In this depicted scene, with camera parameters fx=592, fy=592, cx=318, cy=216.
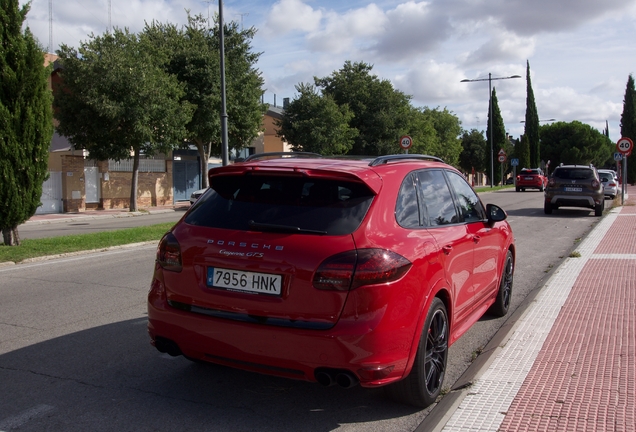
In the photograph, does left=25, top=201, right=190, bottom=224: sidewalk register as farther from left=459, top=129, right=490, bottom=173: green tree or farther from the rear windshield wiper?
left=459, top=129, right=490, bottom=173: green tree

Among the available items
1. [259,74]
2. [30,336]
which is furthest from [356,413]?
[259,74]

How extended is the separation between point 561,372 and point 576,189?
17077 mm

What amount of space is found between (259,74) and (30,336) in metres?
31.0

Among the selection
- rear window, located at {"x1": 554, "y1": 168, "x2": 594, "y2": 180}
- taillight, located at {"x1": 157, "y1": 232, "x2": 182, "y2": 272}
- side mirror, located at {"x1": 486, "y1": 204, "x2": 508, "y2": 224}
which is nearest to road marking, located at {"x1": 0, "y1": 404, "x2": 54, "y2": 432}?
taillight, located at {"x1": 157, "y1": 232, "x2": 182, "y2": 272}

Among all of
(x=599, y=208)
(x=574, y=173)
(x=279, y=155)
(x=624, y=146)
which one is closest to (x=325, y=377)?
(x=279, y=155)

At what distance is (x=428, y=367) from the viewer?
13.5 feet

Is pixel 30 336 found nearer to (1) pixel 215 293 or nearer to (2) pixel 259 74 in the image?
(1) pixel 215 293

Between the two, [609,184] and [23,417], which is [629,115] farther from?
[23,417]

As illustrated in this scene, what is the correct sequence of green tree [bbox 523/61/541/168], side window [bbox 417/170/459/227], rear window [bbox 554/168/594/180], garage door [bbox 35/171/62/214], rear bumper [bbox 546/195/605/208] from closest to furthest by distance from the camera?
side window [bbox 417/170/459/227] < rear bumper [bbox 546/195/605/208] < rear window [bbox 554/168/594/180] < garage door [bbox 35/171/62/214] < green tree [bbox 523/61/541/168]

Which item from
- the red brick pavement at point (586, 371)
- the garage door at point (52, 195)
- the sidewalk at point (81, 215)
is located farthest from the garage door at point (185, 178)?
the red brick pavement at point (586, 371)

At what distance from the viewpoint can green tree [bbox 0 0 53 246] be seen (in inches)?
457

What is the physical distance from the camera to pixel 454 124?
255ft

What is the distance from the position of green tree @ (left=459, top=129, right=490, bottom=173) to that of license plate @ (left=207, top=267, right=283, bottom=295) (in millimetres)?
91864

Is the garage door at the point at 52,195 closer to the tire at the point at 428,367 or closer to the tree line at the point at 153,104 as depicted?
the tree line at the point at 153,104
